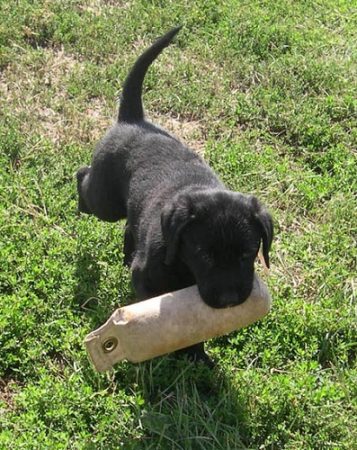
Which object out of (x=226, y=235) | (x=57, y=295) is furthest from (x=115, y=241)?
(x=226, y=235)

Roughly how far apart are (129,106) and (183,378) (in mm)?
1881

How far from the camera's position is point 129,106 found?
5.09m

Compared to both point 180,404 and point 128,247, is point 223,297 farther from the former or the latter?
point 128,247

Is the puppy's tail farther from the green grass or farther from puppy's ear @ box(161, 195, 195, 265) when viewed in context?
puppy's ear @ box(161, 195, 195, 265)

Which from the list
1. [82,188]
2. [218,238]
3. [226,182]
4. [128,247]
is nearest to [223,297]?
[218,238]

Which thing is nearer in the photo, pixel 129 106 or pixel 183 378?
pixel 183 378

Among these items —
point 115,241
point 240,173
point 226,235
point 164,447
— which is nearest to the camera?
point 226,235

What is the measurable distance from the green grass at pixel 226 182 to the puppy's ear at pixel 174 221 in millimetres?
814

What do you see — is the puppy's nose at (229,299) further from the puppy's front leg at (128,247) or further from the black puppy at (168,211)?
the puppy's front leg at (128,247)

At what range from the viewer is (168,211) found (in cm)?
392

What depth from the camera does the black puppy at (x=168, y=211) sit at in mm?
3771

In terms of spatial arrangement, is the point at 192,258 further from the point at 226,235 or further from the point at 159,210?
the point at 159,210

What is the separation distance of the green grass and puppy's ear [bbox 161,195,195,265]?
2.67ft

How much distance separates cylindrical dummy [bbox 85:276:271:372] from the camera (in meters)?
3.75
